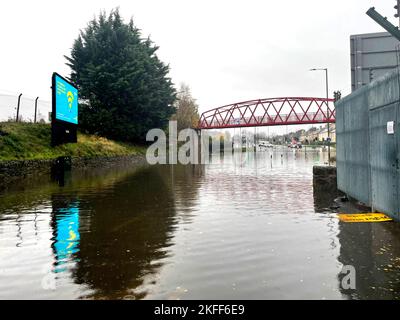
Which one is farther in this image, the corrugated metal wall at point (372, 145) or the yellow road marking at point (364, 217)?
the yellow road marking at point (364, 217)

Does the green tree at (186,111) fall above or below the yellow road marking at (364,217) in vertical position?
above

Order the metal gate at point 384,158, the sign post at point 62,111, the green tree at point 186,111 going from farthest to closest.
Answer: the green tree at point 186,111
the sign post at point 62,111
the metal gate at point 384,158

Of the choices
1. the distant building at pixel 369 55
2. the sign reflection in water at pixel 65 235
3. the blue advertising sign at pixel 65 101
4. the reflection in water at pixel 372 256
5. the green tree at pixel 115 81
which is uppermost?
the green tree at pixel 115 81

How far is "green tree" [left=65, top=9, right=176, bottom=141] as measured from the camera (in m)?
42.9

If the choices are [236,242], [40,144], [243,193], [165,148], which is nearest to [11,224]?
[236,242]

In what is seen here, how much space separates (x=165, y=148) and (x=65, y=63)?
18.9m

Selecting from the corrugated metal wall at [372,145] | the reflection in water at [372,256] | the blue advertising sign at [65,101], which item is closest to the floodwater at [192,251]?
the reflection in water at [372,256]

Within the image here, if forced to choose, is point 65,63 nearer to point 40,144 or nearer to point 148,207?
point 40,144

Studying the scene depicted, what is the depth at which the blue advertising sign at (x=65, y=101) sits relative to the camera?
25.5m

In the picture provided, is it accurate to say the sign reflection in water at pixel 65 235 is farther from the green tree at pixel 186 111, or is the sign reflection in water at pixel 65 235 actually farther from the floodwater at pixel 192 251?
the green tree at pixel 186 111

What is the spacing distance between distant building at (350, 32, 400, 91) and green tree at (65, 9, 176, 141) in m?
34.6

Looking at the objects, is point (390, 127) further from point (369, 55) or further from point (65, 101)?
point (65, 101)

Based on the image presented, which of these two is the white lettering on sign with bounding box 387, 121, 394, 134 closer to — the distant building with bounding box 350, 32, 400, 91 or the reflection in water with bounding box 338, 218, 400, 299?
the reflection in water with bounding box 338, 218, 400, 299

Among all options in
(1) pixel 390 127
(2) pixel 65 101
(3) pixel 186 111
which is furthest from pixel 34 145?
(3) pixel 186 111
